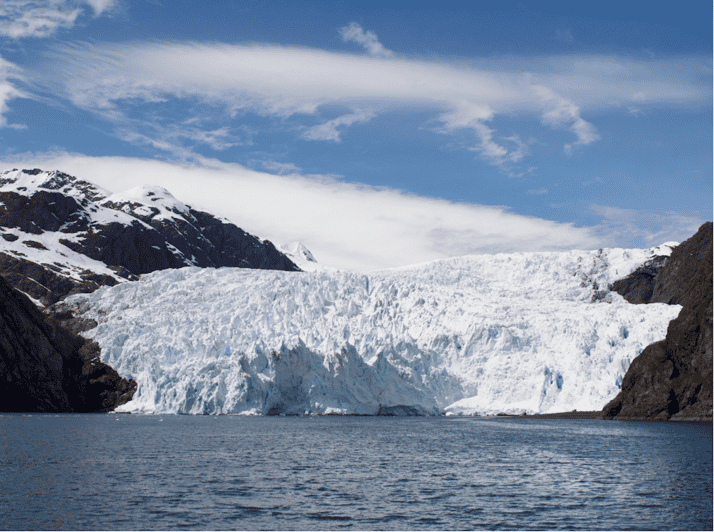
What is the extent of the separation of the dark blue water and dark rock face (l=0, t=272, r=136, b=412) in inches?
1224

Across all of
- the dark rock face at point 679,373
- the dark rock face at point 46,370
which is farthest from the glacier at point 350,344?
the dark rock face at point 679,373

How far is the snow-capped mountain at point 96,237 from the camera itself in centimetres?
11094

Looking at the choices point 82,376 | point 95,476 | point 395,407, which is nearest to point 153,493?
point 95,476

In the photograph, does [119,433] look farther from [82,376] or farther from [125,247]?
[125,247]

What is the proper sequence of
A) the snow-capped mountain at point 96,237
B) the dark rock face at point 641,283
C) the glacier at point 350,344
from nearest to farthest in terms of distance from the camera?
the glacier at point 350,344
the snow-capped mountain at point 96,237
the dark rock face at point 641,283

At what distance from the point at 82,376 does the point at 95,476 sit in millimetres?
57355

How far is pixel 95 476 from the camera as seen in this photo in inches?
1131

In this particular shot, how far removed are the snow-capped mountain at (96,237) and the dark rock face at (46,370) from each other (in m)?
19.0

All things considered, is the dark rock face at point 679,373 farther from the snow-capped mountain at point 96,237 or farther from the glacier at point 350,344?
the snow-capped mountain at point 96,237

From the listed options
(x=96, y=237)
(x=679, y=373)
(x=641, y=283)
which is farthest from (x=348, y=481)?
Answer: (x=96, y=237)

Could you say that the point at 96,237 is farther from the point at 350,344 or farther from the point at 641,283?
the point at 641,283

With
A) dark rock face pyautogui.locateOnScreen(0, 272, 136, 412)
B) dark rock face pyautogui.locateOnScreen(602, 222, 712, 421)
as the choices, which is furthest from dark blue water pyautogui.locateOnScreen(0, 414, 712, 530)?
dark rock face pyautogui.locateOnScreen(0, 272, 136, 412)

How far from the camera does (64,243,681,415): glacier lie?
240 feet

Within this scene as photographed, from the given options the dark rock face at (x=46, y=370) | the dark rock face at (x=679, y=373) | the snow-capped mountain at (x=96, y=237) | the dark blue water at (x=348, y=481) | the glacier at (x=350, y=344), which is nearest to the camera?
the dark blue water at (x=348, y=481)
